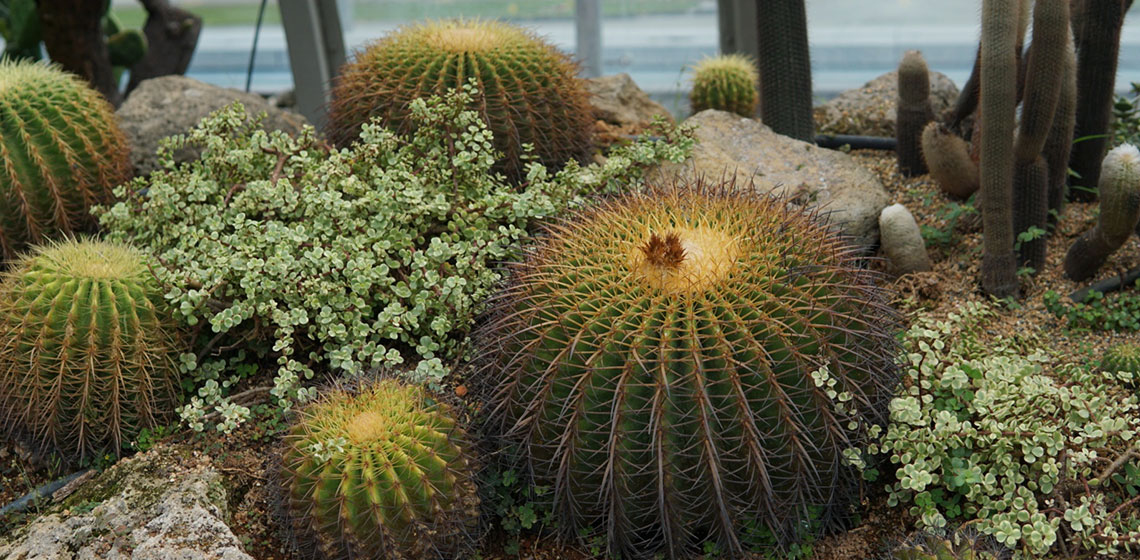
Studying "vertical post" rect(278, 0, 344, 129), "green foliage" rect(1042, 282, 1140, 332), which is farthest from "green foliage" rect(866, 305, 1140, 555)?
"vertical post" rect(278, 0, 344, 129)

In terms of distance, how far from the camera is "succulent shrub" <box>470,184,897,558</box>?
7.63ft

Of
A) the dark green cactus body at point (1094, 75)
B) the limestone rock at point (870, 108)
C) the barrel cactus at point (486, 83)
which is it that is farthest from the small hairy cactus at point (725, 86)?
the dark green cactus body at point (1094, 75)

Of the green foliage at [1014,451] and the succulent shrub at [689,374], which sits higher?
the succulent shrub at [689,374]

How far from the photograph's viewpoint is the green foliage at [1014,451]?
2.47 meters

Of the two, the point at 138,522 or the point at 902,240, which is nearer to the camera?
the point at 138,522

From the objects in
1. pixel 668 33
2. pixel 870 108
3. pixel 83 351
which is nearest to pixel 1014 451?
pixel 83 351

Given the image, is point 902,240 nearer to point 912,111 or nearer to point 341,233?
point 912,111

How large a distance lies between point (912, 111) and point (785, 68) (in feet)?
1.87

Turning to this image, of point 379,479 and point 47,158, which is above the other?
point 47,158

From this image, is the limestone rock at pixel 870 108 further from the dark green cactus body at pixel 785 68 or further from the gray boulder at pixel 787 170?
the gray boulder at pixel 787 170

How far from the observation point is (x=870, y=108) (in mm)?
5020

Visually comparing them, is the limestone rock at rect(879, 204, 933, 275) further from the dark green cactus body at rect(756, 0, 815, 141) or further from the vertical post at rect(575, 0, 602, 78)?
the vertical post at rect(575, 0, 602, 78)

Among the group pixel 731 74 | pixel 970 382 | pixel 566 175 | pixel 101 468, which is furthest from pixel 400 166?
pixel 731 74

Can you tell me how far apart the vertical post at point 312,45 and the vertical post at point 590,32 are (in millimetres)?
1569
